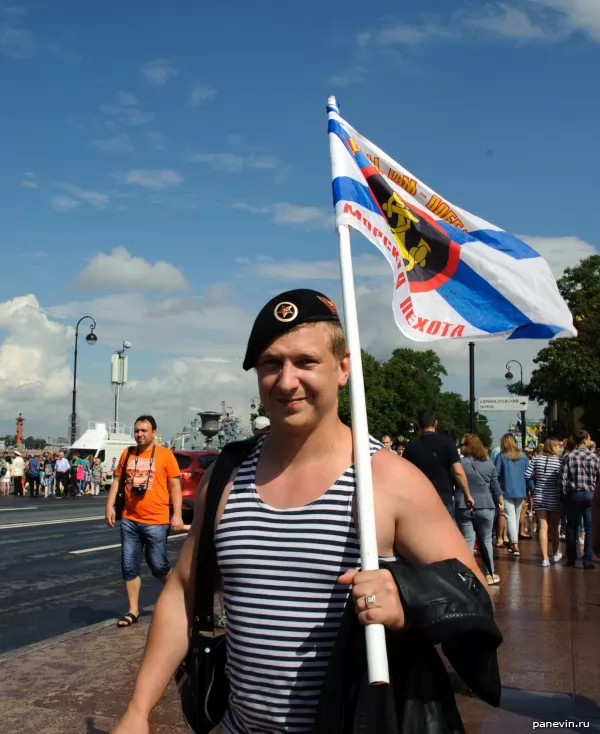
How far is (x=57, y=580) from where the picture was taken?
11141 mm

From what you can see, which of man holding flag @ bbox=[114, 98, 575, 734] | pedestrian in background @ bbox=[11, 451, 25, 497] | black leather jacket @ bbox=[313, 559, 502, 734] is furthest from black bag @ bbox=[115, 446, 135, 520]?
pedestrian in background @ bbox=[11, 451, 25, 497]

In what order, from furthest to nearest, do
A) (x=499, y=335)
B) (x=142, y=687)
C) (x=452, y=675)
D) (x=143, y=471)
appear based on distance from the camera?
(x=143, y=471) → (x=452, y=675) → (x=499, y=335) → (x=142, y=687)

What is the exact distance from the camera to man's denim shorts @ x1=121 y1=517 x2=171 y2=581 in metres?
7.97

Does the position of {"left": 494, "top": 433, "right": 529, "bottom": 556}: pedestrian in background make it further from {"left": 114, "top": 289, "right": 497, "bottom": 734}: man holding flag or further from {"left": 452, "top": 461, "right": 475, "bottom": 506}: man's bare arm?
{"left": 114, "top": 289, "right": 497, "bottom": 734}: man holding flag

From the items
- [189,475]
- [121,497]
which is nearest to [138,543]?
[121,497]

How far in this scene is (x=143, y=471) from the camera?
8.08 m

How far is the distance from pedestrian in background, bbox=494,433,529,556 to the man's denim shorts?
6.84 meters

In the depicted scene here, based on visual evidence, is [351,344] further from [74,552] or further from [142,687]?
[74,552]

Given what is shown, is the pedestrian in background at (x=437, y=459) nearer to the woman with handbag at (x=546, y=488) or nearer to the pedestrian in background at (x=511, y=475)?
the woman with handbag at (x=546, y=488)

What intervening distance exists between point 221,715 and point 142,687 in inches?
9.3

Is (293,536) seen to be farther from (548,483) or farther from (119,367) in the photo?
(119,367)

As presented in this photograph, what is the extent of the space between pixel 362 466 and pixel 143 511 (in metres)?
6.22

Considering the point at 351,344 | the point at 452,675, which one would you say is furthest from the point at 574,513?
the point at 351,344

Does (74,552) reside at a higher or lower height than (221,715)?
lower
